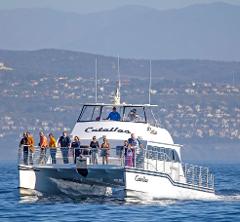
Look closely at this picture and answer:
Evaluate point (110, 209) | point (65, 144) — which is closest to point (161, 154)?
point (65, 144)

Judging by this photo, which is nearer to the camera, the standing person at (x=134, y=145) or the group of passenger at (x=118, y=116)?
the standing person at (x=134, y=145)

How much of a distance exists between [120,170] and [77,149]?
2950 mm

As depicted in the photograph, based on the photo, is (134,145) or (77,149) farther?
(77,149)

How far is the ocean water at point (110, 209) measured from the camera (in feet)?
175

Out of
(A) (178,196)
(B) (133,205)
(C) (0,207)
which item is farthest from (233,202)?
(C) (0,207)

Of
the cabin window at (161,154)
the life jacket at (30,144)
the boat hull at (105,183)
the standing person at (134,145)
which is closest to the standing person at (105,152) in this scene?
the boat hull at (105,183)

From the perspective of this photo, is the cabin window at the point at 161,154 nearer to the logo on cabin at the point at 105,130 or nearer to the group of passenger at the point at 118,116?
the logo on cabin at the point at 105,130

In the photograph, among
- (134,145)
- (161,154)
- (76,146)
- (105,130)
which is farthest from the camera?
(161,154)

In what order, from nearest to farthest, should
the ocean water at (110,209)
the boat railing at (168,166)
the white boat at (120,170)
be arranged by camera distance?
the ocean water at (110,209) < the white boat at (120,170) < the boat railing at (168,166)

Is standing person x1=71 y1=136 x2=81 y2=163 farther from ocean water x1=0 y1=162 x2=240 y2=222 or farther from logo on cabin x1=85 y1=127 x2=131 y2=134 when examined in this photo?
ocean water x1=0 y1=162 x2=240 y2=222

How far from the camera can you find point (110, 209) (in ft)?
185

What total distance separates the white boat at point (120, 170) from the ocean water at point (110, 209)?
680 mm

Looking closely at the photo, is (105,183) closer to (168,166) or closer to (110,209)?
(168,166)

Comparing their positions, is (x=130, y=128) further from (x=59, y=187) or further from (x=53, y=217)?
(x=53, y=217)
